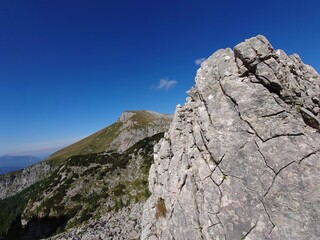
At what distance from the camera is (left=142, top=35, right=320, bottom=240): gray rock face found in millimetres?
14258

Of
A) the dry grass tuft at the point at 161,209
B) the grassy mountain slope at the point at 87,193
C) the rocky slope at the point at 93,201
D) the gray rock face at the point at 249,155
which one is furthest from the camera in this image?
the grassy mountain slope at the point at 87,193

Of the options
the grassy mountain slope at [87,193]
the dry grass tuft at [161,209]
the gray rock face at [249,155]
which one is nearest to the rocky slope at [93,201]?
the grassy mountain slope at [87,193]

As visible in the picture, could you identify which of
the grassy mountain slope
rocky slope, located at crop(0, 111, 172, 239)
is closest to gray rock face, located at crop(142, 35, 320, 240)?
rocky slope, located at crop(0, 111, 172, 239)

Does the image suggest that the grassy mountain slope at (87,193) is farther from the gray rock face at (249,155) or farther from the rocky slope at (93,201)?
the gray rock face at (249,155)

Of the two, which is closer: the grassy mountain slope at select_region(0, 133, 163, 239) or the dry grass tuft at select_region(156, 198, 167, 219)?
the dry grass tuft at select_region(156, 198, 167, 219)

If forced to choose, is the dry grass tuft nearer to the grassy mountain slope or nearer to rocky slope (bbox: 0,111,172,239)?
rocky slope (bbox: 0,111,172,239)

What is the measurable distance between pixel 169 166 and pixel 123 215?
45.8 metres

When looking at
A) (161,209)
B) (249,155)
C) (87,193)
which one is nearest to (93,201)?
(87,193)

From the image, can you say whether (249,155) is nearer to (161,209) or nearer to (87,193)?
(161,209)

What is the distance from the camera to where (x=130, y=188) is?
7794 centimetres

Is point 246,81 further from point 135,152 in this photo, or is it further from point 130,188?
point 135,152

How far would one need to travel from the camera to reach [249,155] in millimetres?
15852

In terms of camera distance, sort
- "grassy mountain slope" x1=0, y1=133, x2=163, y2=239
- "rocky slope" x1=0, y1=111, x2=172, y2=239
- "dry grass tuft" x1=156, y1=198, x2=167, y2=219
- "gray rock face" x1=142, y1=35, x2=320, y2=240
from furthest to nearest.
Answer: "grassy mountain slope" x1=0, y1=133, x2=163, y2=239 → "rocky slope" x1=0, y1=111, x2=172, y2=239 → "dry grass tuft" x1=156, y1=198, x2=167, y2=219 → "gray rock face" x1=142, y1=35, x2=320, y2=240

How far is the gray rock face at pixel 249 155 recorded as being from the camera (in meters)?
14.3
